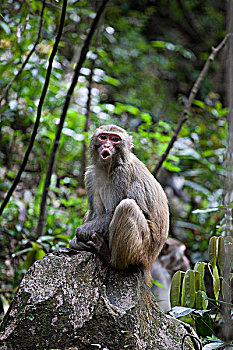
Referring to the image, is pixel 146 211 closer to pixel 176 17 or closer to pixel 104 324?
pixel 104 324

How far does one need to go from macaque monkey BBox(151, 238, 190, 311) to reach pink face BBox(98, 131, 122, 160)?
3.13 meters

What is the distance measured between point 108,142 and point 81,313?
68.3 inches

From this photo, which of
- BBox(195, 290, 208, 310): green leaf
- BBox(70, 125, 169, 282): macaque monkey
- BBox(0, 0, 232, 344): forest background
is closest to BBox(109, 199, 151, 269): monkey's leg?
BBox(70, 125, 169, 282): macaque monkey

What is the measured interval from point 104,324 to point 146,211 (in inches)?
50.1

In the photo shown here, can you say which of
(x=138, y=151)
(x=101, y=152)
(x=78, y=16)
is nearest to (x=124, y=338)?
(x=101, y=152)

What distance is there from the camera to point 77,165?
9.45 m

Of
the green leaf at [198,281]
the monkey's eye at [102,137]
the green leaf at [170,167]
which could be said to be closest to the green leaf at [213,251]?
the green leaf at [198,281]

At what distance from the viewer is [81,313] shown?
344 centimetres

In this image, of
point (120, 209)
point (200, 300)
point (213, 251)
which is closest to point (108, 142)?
point (120, 209)

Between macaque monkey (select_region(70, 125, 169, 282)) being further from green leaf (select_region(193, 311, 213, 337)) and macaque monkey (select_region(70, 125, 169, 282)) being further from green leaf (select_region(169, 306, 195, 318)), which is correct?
green leaf (select_region(193, 311, 213, 337))

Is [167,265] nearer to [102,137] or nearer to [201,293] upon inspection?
[201,293]

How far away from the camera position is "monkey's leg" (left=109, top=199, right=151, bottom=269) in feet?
12.7

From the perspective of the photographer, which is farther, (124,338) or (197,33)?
(197,33)

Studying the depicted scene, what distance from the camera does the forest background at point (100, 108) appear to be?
670 centimetres
